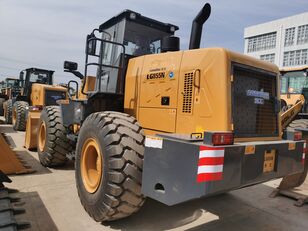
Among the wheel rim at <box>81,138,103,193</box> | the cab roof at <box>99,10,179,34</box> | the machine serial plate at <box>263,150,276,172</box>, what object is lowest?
the wheel rim at <box>81,138,103,193</box>

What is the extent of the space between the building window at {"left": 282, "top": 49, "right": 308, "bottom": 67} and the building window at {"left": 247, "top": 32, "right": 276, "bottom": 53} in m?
3.06

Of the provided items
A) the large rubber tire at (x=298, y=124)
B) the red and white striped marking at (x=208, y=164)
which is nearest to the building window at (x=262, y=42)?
the large rubber tire at (x=298, y=124)

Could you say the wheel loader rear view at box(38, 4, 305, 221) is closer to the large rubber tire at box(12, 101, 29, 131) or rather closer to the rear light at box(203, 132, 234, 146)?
the rear light at box(203, 132, 234, 146)

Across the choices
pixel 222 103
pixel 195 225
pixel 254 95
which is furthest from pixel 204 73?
pixel 195 225

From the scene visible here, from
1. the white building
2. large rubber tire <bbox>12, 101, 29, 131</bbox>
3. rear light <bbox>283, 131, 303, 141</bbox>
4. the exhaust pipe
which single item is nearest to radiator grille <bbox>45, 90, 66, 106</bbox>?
large rubber tire <bbox>12, 101, 29, 131</bbox>

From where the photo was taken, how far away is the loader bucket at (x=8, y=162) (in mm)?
5269

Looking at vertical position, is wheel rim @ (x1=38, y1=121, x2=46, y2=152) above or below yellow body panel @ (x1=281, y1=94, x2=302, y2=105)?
below

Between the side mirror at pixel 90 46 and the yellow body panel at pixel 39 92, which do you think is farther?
the yellow body panel at pixel 39 92

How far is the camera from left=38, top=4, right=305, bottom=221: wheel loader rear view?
2.80 m

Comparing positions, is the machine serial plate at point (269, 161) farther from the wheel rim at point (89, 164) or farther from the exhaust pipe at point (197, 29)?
the wheel rim at point (89, 164)

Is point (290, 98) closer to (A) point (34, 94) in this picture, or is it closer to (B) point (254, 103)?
(B) point (254, 103)

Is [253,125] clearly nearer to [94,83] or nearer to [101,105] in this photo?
[101,105]

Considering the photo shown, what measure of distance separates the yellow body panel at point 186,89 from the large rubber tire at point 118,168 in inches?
18.2

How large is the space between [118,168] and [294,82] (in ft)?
30.6
